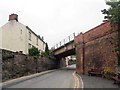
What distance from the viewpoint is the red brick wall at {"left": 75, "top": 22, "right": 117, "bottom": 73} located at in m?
31.9

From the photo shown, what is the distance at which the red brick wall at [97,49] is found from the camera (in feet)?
105

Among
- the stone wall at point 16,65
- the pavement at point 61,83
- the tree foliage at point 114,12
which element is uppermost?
the tree foliage at point 114,12

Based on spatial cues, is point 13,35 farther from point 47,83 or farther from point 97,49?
point 47,83

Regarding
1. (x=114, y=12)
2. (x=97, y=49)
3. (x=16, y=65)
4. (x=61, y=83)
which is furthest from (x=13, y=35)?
(x=114, y=12)

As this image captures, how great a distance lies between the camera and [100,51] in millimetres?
35938

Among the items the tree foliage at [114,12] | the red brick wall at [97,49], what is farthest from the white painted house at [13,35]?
the tree foliage at [114,12]

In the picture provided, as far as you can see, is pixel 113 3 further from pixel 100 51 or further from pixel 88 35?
pixel 88 35

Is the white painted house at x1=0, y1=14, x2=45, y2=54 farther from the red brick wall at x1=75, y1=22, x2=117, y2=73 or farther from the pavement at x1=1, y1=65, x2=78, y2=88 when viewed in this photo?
the pavement at x1=1, y1=65, x2=78, y2=88

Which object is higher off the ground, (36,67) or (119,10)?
(119,10)

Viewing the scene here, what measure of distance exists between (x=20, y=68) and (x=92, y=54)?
10.1m

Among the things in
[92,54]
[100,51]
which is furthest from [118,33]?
[92,54]

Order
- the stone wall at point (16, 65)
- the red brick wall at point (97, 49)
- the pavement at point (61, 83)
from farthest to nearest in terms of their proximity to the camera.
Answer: the stone wall at point (16, 65)
the red brick wall at point (97, 49)
the pavement at point (61, 83)

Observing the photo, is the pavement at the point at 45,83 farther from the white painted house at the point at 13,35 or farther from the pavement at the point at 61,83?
the white painted house at the point at 13,35

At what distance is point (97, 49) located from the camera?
37500mm
